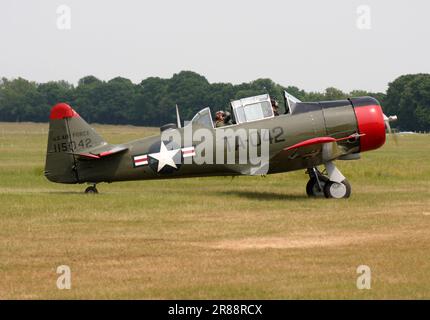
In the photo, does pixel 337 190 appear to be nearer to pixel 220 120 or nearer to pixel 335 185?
pixel 335 185

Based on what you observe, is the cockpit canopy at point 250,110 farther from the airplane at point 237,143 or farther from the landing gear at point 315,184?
the landing gear at point 315,184

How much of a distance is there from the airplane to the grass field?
593 millimetres

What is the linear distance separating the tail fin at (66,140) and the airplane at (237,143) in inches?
0.8

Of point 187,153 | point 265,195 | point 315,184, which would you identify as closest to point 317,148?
point 315,184

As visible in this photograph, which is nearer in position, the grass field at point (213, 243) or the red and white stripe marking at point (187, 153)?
the grass field at point (213, 243)

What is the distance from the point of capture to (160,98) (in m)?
96.2

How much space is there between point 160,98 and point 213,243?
85.4m

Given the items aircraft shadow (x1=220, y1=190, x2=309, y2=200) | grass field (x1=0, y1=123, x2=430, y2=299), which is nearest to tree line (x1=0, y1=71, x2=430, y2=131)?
aircraft shadow (x1=220, y1=190, x2=309, y2=200)

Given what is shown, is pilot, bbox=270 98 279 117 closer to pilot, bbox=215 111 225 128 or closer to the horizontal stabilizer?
pilot, bbox=215 111 225 128

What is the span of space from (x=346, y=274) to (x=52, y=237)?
15.4 ft

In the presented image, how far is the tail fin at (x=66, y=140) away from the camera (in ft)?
56.4

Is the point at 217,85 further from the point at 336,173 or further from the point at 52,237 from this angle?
the point at 52,237

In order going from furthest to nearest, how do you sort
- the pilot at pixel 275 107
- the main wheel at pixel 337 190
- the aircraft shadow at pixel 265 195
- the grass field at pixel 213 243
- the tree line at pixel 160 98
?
the tree line at pixel 160 98
the aircraft shadow at pixel 265 195
the pilot at pixel 275 107
the main wheel at pixel 337 190
the grass field at pixel 213 243

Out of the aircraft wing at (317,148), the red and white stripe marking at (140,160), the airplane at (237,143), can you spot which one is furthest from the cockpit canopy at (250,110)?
the red and white stripe marking at (140,160)
